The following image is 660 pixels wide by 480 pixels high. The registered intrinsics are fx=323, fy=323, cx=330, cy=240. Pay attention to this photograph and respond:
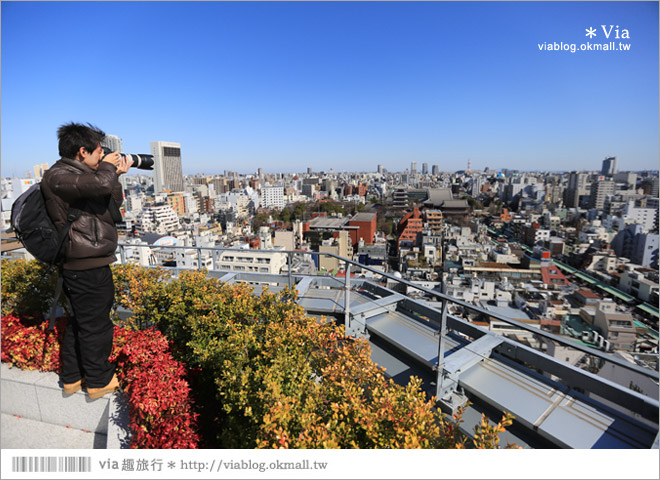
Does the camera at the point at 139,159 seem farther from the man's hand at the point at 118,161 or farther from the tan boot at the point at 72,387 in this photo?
the tan boot at the point at 72,387

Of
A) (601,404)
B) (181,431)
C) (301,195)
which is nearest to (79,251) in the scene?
(181,431)

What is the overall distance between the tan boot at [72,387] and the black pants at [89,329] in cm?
1

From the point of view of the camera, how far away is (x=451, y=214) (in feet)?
135

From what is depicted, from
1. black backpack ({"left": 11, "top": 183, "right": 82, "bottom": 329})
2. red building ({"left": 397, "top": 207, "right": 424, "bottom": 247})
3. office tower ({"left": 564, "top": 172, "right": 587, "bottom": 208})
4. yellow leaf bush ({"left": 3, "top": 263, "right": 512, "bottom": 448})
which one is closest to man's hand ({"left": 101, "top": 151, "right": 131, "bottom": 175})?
black backpack ({"left": 11, "top": 183, "right": 82, "bottom": 329})

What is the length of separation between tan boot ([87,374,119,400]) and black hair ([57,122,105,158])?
2.81ft

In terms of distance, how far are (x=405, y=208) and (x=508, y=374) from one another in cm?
4318

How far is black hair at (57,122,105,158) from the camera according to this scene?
112 cm

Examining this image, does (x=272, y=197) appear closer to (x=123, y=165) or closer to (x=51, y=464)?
(x=123, y=165)

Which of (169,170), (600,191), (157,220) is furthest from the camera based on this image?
(169,170)

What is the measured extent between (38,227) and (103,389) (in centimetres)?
64

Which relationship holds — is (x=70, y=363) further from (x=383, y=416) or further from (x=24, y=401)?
(x=383, y=416)

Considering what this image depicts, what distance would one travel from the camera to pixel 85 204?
1141 millimetres

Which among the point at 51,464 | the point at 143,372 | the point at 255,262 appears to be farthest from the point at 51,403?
the point at 255,262

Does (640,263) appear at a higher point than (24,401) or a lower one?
lower
